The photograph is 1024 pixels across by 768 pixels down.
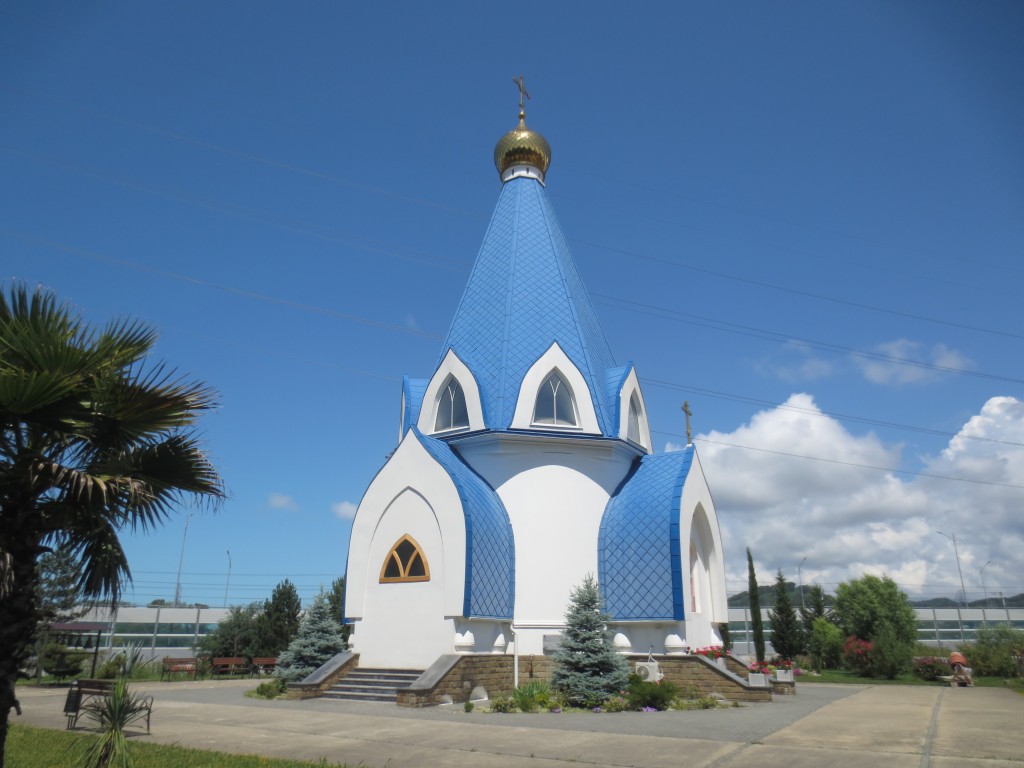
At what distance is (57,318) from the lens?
6.78 meters

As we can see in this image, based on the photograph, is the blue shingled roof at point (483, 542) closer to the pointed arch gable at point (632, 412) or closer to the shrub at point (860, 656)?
the pointed arch gable at point (632, 412)

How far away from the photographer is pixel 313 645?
1802 centimetres

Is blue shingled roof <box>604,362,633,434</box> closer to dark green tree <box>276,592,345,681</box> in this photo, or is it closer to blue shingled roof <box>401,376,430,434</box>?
blue shingled roof <box>401,376,430,434</box>

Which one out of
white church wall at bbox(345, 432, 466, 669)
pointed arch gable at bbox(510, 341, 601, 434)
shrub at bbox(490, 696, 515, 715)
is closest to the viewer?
shrub at bbox(490, 696, 515, 715)

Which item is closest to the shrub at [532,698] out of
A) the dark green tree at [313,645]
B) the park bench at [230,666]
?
the dark green tree at [313,645]

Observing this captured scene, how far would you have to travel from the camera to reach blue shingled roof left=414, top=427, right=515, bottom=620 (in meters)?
16.5

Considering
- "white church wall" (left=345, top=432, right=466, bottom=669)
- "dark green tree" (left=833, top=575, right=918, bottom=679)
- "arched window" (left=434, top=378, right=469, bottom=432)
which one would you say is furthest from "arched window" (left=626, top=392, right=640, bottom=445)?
"dark green tree" (left=833, top=575, right=918, bottom=679)

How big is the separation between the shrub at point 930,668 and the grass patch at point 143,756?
24.8 m

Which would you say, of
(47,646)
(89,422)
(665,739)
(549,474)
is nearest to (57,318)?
(89,422)

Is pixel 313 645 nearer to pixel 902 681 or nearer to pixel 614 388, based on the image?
pixel 614 388

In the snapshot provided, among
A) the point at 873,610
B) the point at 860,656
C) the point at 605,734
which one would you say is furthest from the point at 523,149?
the point at 873,610

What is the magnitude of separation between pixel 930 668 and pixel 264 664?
74.9 feet

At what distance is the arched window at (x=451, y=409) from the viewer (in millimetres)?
20078

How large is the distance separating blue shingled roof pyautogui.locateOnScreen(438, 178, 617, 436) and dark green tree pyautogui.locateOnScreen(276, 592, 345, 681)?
644 centimetres
